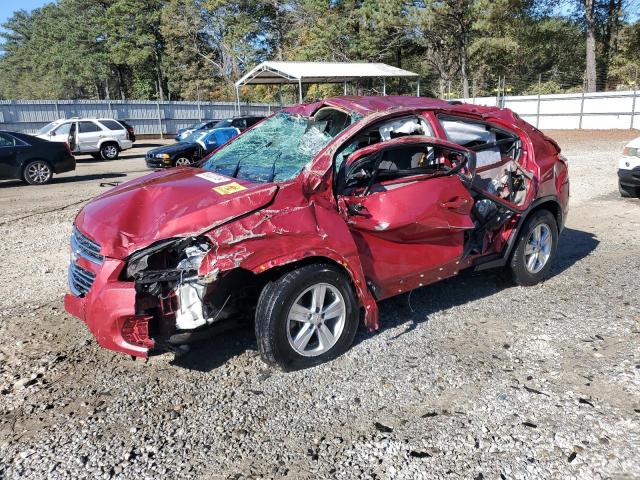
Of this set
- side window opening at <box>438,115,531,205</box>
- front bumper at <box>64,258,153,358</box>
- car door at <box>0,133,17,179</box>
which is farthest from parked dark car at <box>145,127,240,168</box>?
front bumper at <box>64,258,153,358</box>

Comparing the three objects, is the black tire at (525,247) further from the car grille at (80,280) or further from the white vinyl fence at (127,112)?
the white vinyl fence at (127,112)

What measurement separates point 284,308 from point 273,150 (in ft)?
4.81

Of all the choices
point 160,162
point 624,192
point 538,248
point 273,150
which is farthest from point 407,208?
point 160,162

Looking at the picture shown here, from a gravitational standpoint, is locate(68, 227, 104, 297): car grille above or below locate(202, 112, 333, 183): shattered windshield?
below

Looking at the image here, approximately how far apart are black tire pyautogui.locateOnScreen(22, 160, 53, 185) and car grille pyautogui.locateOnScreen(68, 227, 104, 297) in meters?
10.4

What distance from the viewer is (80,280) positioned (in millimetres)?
3541

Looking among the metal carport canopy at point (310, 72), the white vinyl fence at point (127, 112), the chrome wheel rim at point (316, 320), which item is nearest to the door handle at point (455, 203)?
the chrome wheel rim at point (316, 320)

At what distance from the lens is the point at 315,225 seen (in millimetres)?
3381

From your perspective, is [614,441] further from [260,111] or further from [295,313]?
[260,111]

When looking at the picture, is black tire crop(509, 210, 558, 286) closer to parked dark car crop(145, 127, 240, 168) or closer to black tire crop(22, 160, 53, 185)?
parked dark car crop(145, 127, 240, 168)

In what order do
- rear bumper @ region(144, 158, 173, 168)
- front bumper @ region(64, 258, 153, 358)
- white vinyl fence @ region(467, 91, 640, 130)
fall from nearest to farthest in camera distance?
front bumper @ region(64, 258, 153, 358) → rear bumper @ region(144, 158, 173, 168) → white vinyl fence @ region(467, 91, 640, 130)

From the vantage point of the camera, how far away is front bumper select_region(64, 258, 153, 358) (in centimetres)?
306

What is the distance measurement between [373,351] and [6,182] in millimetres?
13021

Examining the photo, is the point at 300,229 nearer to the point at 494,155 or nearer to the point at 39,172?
the point at 494,155
